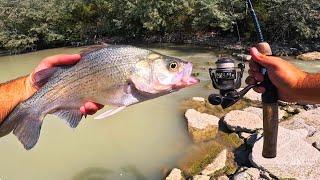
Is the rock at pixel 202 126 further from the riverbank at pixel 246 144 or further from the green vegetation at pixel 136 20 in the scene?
Result: the green vegetation at pixel 136 20

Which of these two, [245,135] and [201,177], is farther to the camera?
[245,135]

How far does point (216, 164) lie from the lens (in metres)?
7.28

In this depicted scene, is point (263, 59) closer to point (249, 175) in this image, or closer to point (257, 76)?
point (257, 76)

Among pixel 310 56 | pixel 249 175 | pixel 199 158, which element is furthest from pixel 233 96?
pixel 310 56

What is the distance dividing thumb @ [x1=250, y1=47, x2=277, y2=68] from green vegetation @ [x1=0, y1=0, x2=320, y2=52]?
1264 cm

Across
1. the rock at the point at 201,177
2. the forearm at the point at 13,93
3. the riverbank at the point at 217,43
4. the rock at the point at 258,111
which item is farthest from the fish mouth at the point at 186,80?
the riverbank at the point at 217,43

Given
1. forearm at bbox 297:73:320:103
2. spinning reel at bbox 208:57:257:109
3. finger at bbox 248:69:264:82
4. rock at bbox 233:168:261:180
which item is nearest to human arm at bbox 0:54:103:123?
spinning reel at bbox 208:57:257:109

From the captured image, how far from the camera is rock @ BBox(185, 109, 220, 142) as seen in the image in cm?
856

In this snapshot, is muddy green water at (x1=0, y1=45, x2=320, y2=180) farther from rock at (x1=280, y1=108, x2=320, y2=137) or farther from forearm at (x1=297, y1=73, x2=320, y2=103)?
forearm at (x1=297, y1=73, x2=320, y2=103)

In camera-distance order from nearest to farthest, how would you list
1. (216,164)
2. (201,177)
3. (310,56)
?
(201,177)
(216,164)
(310,56)

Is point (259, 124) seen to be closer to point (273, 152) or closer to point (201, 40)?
point (273, 152)

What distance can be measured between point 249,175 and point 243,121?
2196 millimetres

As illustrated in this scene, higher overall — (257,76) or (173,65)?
(173,65)

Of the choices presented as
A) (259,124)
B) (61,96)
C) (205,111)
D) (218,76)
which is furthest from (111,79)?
(205,111)
